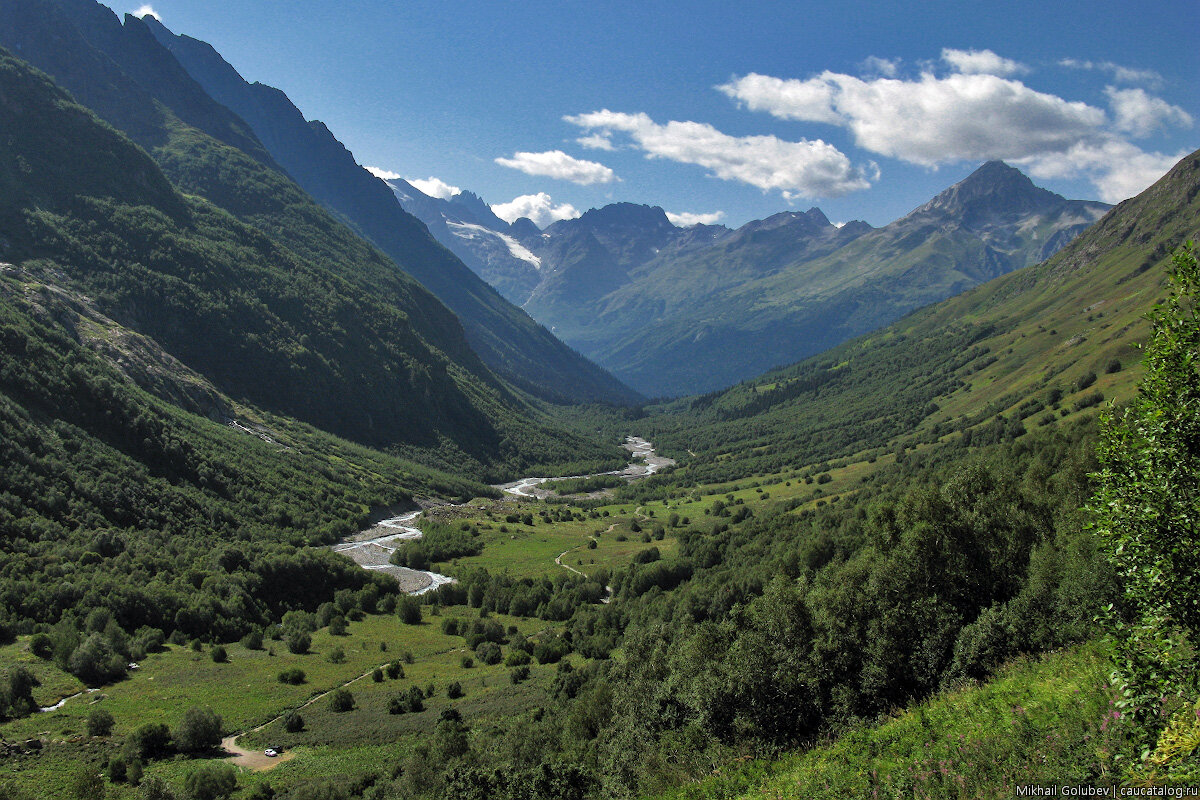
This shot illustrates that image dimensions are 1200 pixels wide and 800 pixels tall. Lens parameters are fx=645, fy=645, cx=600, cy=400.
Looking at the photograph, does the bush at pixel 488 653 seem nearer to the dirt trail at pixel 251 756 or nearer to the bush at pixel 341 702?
the bush at pixel 341 702

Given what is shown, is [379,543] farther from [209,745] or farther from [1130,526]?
[1130,526]

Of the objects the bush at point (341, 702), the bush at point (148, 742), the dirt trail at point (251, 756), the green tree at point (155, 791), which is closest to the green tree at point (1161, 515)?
the green tree at point (155, 791)

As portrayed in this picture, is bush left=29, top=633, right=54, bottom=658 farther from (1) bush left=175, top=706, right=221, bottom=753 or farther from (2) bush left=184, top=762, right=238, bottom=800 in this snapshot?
(2) bush left=184, top=762, right=238, bottom=800

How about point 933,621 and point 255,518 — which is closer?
point 933,621

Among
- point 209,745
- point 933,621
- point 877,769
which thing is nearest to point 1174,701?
point 877,769

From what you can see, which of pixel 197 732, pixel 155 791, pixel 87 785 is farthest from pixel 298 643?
pixel 155 791
